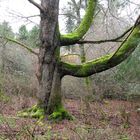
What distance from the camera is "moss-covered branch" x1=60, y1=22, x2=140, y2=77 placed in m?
13.3

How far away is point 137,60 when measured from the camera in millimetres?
15766

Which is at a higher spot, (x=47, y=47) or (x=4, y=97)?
(x=47, y=47)

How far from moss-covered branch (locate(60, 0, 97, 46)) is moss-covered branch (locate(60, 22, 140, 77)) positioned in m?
1.04

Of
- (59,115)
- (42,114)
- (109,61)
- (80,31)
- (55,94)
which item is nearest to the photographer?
(42,114)

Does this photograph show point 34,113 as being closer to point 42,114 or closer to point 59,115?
point 42,114

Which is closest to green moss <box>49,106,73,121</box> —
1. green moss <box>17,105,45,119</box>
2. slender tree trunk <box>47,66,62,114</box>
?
slender tree trunk <box>47,66,62,114</box>

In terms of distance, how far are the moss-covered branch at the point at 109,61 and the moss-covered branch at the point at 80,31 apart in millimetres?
1041

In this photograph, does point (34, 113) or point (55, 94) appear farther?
point (55, 94)

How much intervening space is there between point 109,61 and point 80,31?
2.29 meters

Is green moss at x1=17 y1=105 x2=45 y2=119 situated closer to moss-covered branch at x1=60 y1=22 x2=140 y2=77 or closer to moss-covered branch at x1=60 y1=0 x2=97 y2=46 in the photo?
moss-covered branch at x1=60 y1=22 x2=140 y2=77

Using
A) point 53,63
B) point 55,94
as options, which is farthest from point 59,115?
point 53,63

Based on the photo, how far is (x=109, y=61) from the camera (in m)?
13.5

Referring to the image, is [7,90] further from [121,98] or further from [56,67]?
[121,98]

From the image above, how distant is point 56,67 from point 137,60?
13.6 ft
